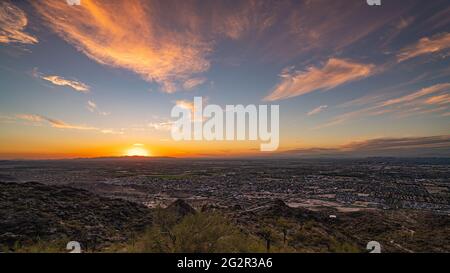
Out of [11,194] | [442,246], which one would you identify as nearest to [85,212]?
[11,194]

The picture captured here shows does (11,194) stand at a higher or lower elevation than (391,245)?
higher

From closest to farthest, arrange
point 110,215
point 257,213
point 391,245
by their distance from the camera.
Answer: point 391,245, point 110,215, point 257,213

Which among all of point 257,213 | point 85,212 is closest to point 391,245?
point 257,213
